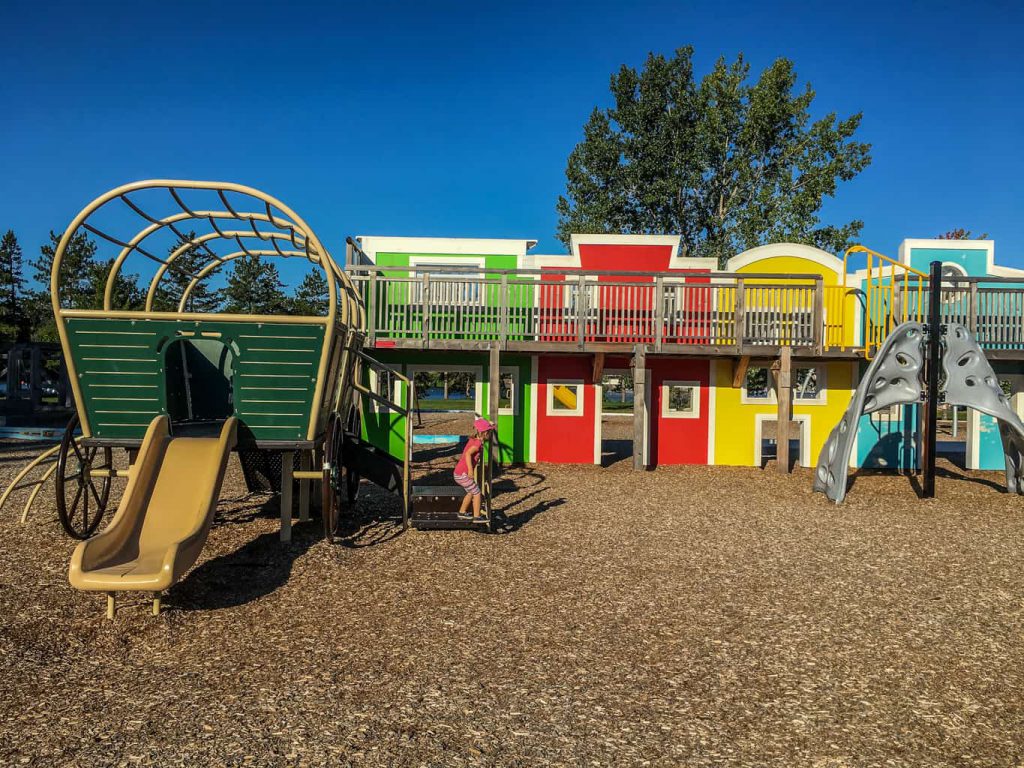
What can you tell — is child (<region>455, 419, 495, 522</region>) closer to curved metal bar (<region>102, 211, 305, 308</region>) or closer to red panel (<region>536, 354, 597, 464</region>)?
curved metal bar (<region>102, 211, 305, 308</region>)

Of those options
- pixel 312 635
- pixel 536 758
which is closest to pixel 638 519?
pixel 312 635

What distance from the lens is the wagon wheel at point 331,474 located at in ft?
26.4

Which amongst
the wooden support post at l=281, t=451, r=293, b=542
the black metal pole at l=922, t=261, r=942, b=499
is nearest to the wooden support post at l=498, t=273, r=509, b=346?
the wooden support post at l=281, t=451, r=293, b=542

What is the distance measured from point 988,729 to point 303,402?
6.54 meters

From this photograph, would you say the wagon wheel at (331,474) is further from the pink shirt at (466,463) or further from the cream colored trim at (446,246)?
the cream colored trim at (446,246)

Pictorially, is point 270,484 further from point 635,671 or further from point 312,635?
point 635,671

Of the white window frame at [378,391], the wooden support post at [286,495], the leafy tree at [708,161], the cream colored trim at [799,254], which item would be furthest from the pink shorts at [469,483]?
the leafy tree at [708,161]

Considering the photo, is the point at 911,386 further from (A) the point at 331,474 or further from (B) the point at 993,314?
(A) the point at 331,474

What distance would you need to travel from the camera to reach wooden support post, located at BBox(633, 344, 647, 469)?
47.4 ft

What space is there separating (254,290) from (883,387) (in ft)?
167

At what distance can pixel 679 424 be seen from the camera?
17.2 m

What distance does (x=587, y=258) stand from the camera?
706 inches

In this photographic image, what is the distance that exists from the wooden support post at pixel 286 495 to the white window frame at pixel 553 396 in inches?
368

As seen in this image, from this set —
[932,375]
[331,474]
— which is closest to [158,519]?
[331,474]
